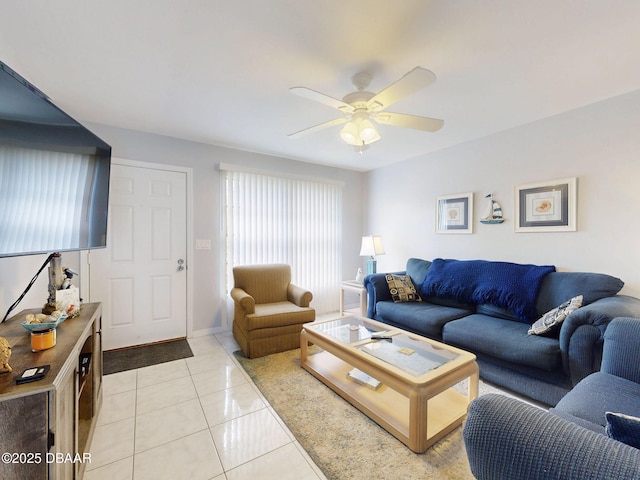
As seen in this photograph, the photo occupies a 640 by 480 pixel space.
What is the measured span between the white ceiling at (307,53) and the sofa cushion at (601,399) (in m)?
1.87

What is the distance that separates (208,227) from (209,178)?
60cm

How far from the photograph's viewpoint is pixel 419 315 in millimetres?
2750

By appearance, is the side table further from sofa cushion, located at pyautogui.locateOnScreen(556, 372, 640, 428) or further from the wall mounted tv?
the wall mounted tv

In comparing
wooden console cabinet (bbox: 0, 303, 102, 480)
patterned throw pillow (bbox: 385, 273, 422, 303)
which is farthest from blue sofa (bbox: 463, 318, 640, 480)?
patterned throw pillow (bbox: 385, 273, 422, 303)

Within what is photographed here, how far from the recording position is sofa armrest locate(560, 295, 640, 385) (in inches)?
67.9

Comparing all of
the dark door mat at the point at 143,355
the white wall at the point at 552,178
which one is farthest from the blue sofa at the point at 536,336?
the dark door mat at the point at 143,355

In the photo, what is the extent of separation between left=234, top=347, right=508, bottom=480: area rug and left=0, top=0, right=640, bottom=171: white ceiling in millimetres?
2346

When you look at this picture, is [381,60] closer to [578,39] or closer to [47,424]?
[578,39]

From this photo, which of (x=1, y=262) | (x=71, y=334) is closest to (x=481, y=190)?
(x=71, y=334)

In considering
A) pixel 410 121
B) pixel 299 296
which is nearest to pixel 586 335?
pixel 410 121

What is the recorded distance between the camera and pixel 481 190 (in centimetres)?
315

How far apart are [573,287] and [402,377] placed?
179 centimetres

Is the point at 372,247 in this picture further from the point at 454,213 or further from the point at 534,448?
the point at 534,448

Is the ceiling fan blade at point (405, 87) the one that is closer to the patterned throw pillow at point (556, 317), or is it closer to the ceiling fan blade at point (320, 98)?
the ceiling fan blade at point (320, 98)
